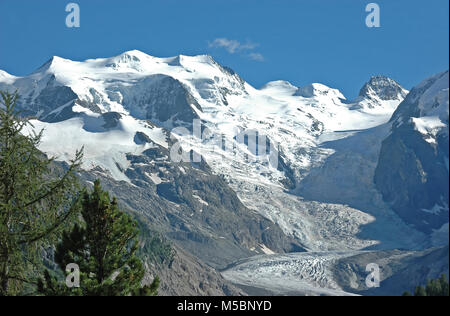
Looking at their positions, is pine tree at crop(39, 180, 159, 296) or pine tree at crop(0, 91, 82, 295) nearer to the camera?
pine tree at crop(0, 91, 82, 295)

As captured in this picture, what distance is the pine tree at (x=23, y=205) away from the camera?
35219 mm

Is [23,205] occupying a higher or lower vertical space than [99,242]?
higher

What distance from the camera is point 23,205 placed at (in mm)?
36125

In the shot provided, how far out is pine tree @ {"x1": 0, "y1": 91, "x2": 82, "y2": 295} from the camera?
35.2 metres

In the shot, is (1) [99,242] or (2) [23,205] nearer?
(2) [23,205]

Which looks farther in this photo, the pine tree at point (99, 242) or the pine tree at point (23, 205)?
the pine tree at point (99, 242)
